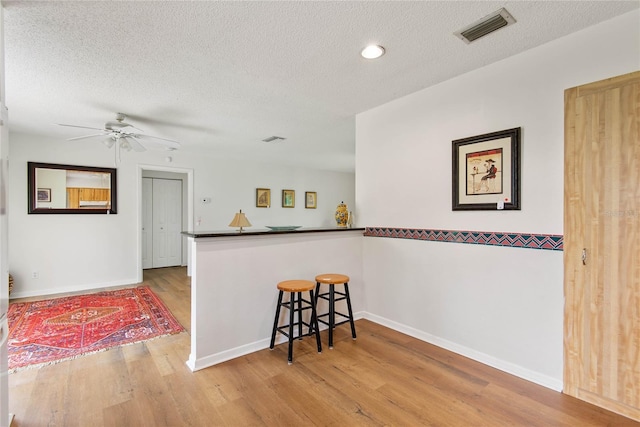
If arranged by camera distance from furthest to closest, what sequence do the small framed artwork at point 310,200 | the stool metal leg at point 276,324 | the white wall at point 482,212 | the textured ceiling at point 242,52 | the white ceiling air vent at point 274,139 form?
the small framed artwork at point 310,200 → the white ceiling air vent at point 274,139 → the stool metal leg at point 276,324 → the white wall at point 482,212 → the textured ceiling at point 242,52

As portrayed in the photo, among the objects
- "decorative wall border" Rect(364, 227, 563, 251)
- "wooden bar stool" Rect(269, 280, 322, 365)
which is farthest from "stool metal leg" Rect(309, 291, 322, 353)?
"decorative wall border" Rect(364, 227, 563, 251)

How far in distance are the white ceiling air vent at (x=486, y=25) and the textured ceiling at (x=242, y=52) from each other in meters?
0.05

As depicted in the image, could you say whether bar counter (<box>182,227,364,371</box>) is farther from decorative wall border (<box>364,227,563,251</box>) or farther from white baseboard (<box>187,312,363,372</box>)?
decorative wall border (<box>364,227,563,251</box>)

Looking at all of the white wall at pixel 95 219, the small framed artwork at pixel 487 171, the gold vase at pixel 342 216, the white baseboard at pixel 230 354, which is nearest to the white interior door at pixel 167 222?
the white wall at pixel 95 219

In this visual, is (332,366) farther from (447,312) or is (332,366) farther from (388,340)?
(447,312)

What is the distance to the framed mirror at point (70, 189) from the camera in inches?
177

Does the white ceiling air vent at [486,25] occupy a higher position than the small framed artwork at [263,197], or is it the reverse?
the white ceiling air vent at [486,25]

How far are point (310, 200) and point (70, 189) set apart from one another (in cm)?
465

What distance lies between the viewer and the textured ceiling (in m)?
1.78

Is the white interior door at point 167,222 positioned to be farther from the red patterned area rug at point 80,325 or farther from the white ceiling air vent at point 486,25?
the white ceiling air vent at point 486,25

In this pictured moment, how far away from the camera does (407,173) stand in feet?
9.93

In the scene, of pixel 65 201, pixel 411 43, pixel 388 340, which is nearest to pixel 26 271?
pixel 65 201

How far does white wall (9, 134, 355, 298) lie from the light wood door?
558cm

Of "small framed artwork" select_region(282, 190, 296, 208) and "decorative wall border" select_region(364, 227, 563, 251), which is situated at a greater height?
"small framed artwork" select_region(282, 190, 296, 208)
